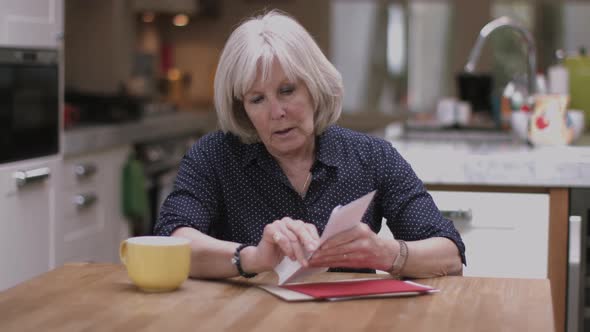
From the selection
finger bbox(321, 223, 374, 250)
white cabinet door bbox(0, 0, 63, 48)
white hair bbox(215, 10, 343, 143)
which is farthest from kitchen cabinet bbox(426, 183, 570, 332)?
white cabinet door bbox(0, 0, 63, 48)

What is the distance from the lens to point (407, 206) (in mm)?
2049

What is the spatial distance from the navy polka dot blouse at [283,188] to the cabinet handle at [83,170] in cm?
208

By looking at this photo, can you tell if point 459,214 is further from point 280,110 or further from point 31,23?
point 31,23

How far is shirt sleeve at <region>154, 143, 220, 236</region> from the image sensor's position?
195 centimetres

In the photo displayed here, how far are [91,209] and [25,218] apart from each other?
29.8 inches

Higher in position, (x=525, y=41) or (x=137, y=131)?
(x=525, y=41)

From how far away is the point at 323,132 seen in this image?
215 centimetres

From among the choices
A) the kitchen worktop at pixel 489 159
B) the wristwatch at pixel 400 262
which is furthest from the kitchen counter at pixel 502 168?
the wristwatch at pixel 400 262

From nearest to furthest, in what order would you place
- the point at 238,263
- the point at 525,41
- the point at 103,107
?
the point at 238,263, the point at 525,41, the point at 103,107

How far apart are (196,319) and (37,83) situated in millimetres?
2394

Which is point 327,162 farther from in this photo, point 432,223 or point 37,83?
point 37,83

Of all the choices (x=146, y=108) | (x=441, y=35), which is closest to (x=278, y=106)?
(x=146, y=108)

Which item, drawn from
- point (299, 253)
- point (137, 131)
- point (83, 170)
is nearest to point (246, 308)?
point (299, 253)

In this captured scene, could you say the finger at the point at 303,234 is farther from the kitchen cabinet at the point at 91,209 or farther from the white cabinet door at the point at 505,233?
the kitchen cabinet at the point at 91,209
